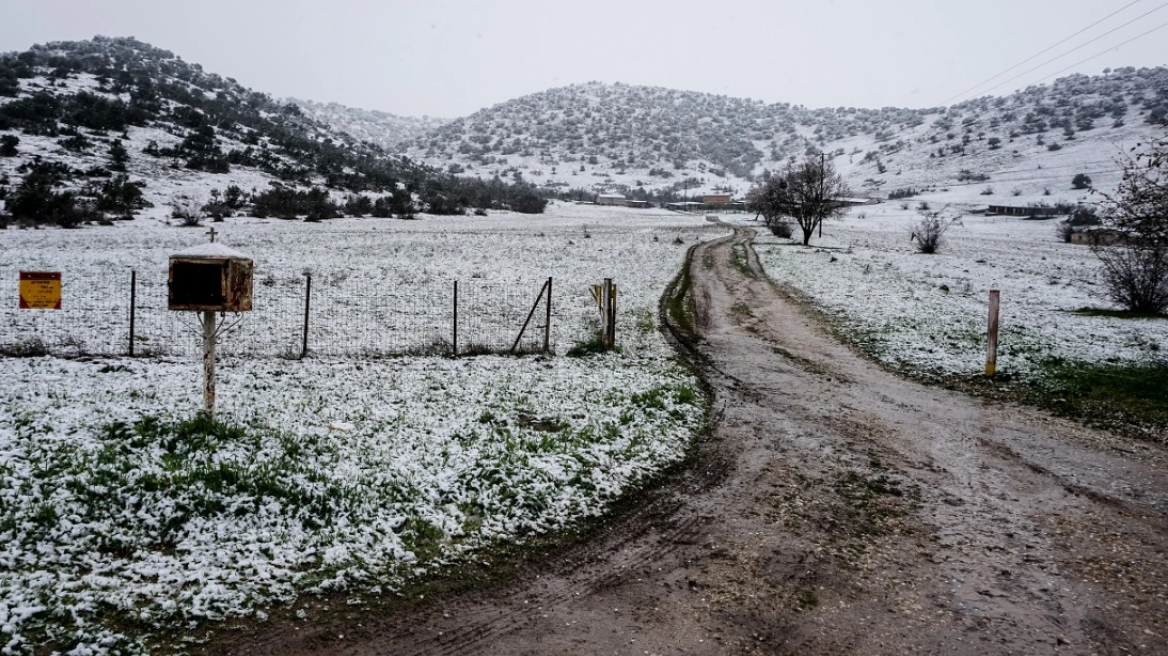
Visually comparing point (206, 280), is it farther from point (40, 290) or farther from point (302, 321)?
point (302, 321)

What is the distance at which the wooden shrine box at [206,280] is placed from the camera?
24.2ft

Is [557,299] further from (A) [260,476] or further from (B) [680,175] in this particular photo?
(B) [680,175]

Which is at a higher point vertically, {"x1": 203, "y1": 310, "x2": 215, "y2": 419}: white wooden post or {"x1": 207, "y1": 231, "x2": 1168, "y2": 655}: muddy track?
{"x1": 203, "y1": 310, "x2": 215, "y2": 419}: white wooden post

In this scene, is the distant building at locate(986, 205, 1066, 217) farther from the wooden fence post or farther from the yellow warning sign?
the yellow warning sign

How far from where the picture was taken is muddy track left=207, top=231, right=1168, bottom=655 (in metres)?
4.68

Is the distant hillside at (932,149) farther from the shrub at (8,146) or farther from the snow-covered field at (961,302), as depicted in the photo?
the shrub at (8,146)

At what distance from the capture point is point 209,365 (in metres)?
7.89

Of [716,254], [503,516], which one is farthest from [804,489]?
[716,254]

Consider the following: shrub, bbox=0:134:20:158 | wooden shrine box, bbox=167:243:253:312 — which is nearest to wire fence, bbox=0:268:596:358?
wooden shrine box, bbox=167:243:253:312

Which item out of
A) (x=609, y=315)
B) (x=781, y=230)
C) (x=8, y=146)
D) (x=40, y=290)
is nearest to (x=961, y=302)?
(x=609, y=315)

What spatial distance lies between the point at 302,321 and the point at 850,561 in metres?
14.6

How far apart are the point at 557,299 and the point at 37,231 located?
28.9 metres

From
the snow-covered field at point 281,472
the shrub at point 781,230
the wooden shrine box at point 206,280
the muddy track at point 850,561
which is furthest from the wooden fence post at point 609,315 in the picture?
the shrub at point 781,230

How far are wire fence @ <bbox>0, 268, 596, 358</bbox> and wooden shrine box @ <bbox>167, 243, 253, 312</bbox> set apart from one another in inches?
178
